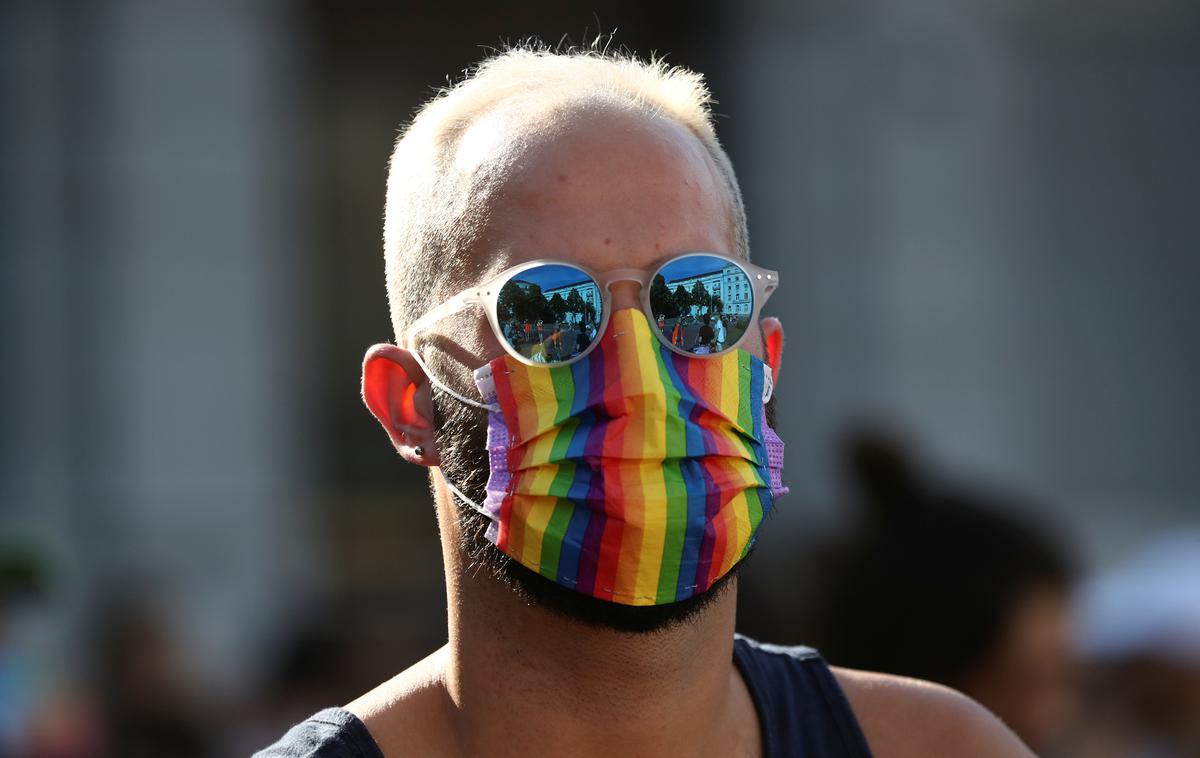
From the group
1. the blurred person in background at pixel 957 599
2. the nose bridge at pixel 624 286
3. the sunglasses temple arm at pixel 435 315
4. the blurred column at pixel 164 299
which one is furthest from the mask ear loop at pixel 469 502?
the blurred column at pixel 164 299

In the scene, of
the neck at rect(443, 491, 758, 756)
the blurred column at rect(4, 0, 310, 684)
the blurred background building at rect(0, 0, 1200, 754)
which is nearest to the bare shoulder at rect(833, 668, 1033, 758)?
the neck at rect(443, 491, 758, 756)

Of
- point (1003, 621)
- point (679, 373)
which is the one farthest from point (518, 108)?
point (1003, 621)

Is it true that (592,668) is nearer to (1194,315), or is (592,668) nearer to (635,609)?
(635,609)

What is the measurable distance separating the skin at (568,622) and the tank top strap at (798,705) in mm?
43

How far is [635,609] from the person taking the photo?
242cm

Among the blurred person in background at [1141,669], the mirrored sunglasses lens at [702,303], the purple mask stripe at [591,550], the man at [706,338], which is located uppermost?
the mirrored sunglasses lens at [702,303]

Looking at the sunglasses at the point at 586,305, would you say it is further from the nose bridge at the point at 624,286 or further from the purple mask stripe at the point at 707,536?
the purple mask stripe at the point at 707,536

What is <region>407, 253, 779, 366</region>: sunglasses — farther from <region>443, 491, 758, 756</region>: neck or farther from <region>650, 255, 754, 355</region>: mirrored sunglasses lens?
<region>443, 491, 758, 756</region>: neck

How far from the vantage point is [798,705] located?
2.75 meters

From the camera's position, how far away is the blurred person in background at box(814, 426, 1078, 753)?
4.20m

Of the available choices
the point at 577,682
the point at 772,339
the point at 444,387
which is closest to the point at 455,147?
the point at 444,387

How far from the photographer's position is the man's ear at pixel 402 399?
266 centimetres

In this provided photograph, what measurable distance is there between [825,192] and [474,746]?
25.5ft

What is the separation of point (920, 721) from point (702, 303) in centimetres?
95
